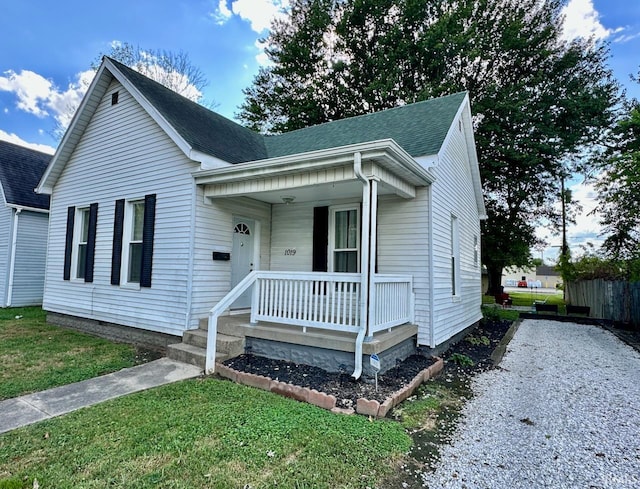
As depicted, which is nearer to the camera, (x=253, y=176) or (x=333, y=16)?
(x=253, y=176)

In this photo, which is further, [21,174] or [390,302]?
[21,174]

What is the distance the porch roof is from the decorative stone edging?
3.00 meters

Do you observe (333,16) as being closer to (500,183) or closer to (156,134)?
(500,183)

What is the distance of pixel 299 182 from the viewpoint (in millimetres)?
5488

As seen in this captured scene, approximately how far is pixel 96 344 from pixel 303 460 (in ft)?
20.7

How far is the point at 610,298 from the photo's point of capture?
11812 mm

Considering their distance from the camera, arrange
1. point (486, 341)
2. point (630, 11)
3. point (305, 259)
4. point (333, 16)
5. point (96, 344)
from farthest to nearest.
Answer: point (333, 16) < point (630, 11) < point (486, 341) < point (305, 259) < point (96, 344)

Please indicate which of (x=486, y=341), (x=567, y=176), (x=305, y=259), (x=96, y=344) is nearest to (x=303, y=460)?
(x=305, y=259)

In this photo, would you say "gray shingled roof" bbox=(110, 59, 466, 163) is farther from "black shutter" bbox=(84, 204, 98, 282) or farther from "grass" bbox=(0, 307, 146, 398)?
"grass" bbox=(0, 307, 146, 398)

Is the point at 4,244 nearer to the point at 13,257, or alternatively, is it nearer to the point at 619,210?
the point at 13,257

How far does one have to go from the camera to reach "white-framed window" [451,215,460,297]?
26.1 feet

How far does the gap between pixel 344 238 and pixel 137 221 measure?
480cm

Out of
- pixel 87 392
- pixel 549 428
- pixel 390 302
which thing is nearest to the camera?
pixel 549 428

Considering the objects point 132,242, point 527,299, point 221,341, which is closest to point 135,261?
point 132,242
